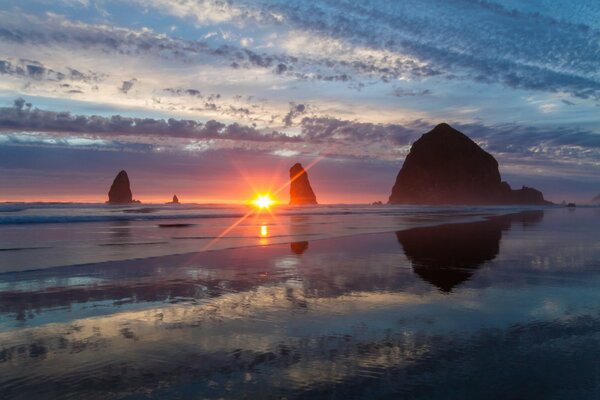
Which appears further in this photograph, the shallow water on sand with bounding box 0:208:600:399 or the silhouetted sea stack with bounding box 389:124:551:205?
the silhouetted sea stack with bounding box 389:124:551:205

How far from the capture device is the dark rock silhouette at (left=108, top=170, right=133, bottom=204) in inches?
6501

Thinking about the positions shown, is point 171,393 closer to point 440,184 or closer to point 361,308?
point 361,308

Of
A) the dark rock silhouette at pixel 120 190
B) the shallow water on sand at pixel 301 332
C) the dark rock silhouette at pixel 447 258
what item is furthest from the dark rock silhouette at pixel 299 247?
the dark rock silhouette at pixel 120 190

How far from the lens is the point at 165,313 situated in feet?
26.1

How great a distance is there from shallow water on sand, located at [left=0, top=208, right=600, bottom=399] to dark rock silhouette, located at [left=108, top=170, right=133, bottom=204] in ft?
542

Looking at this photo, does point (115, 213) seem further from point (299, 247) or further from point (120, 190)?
point (120, 190)

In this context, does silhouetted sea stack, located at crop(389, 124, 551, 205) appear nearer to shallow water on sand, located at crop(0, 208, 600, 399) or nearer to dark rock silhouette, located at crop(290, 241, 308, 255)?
dark rock silhouette, located at crop(290, 241, 308, 255)

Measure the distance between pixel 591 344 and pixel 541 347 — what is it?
831 millimetres

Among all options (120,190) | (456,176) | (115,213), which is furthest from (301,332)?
(456,176)

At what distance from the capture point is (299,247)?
765 inches

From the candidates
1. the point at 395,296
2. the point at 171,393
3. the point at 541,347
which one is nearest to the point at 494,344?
the point at 541,347

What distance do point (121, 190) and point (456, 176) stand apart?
143m

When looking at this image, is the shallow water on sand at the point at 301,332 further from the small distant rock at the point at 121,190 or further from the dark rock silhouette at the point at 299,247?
the small distant rock at the point at 121,190

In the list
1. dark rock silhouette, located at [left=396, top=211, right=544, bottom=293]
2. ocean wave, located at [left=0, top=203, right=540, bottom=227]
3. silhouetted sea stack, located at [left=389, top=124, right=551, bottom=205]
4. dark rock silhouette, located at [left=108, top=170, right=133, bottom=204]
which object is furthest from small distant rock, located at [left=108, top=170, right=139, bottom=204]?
dark rock silhouette, located at [left=396, top=211, right=544, bottom=293]
